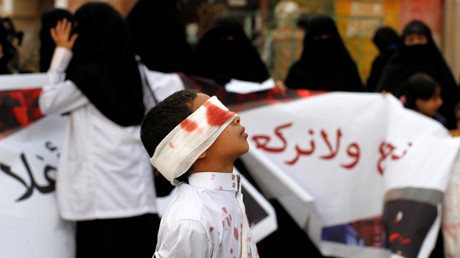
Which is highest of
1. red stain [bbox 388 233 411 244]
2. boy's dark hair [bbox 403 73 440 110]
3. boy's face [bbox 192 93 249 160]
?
boy's face [bbox 192 93 249 160]

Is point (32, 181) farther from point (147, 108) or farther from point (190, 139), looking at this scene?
point (190, 139)

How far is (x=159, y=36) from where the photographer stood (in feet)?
13.7

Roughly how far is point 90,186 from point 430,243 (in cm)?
178

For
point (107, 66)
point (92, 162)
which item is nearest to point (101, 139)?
Result: point (92, 162)

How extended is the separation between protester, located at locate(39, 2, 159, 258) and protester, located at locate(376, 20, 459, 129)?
240 cm

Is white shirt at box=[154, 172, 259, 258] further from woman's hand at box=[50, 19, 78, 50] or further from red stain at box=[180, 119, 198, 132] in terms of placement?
woman's hand at box=[50, 19, 78, 50]

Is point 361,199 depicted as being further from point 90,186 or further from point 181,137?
point 181,137

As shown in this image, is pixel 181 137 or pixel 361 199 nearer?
pixel 181 137

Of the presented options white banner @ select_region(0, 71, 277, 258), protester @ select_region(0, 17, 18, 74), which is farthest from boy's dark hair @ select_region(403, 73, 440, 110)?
protester @ select_region(0, 17, 18, 74)

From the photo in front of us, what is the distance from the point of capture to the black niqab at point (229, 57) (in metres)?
4.42

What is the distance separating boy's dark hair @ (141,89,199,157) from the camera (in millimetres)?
1742

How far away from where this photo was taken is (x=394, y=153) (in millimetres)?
3514

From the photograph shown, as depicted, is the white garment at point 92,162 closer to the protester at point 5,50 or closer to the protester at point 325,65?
the protester at point 5,50

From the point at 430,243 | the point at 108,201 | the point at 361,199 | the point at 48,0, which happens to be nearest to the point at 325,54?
the point at 361,199
